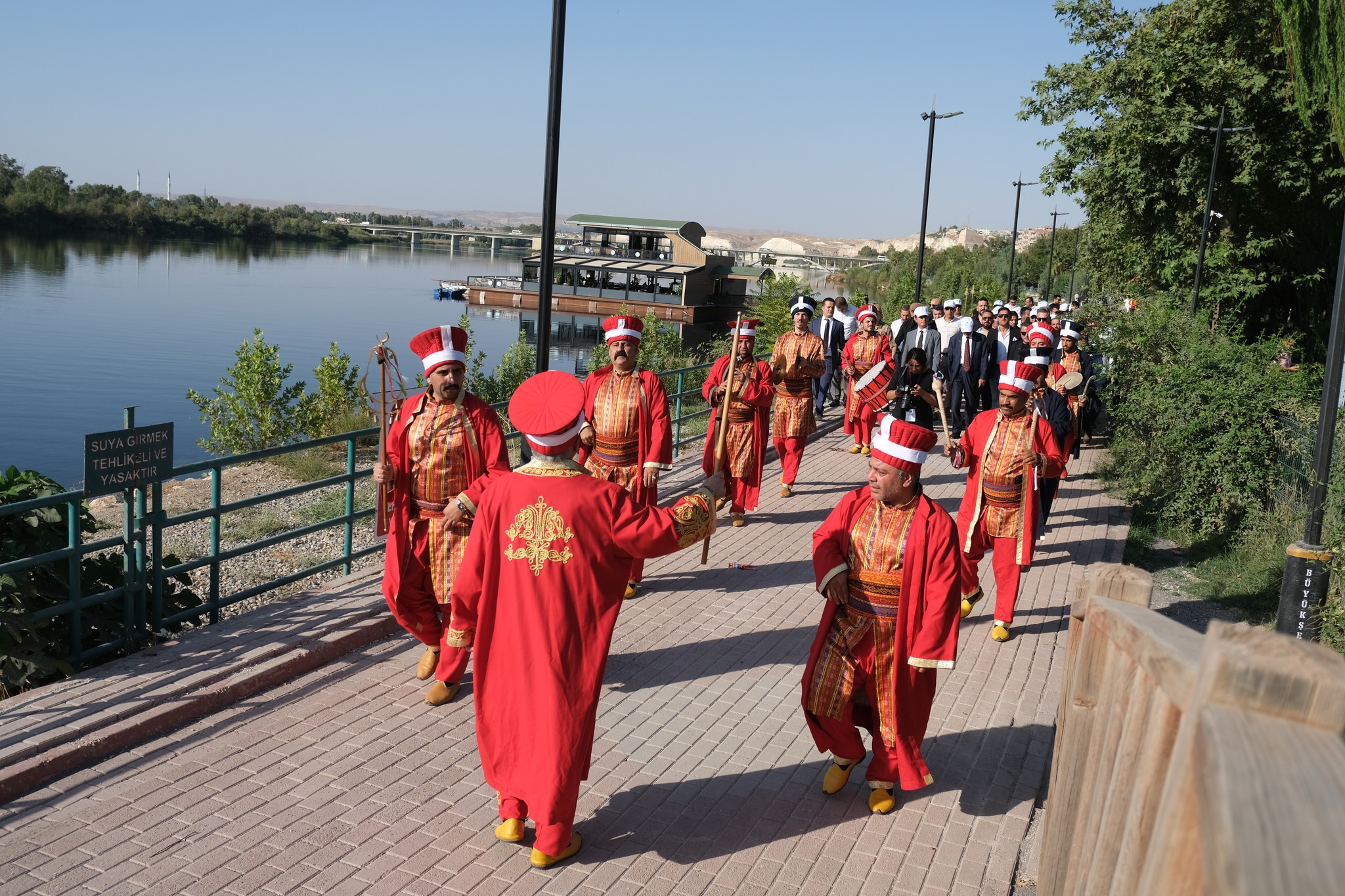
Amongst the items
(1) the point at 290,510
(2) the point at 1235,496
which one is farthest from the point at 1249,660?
(1) the point at 290,510

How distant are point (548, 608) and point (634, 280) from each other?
209ft

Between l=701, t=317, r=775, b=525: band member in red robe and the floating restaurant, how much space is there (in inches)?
1802

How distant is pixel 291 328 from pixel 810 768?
164 feet

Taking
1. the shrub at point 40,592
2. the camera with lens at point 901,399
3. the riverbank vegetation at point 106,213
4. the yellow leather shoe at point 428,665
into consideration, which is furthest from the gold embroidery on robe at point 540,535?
the riverbank vegetation at point 106,213

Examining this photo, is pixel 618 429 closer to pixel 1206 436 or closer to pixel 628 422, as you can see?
pixel 628 422

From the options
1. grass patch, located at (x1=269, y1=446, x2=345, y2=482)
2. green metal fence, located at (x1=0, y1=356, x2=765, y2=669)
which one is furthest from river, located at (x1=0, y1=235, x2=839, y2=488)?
green metal fence, located at (x1=0, y1=356, x2=765, y2=669)

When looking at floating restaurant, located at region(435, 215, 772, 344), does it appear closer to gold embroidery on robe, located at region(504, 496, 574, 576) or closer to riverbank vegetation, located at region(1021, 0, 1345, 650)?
riverbank vegetation, located at region(1021, 0, 1345, 650)

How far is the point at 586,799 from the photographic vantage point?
5.29 meters

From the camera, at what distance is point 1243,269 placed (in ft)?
92.3

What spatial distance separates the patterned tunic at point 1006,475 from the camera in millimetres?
8000

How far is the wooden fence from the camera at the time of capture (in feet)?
3.34

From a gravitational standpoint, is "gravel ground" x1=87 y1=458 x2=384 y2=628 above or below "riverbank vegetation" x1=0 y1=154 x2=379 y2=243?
below

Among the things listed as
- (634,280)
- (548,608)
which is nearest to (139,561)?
(548,608)

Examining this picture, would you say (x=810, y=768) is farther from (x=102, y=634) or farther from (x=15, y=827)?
(x=102, y=634)
